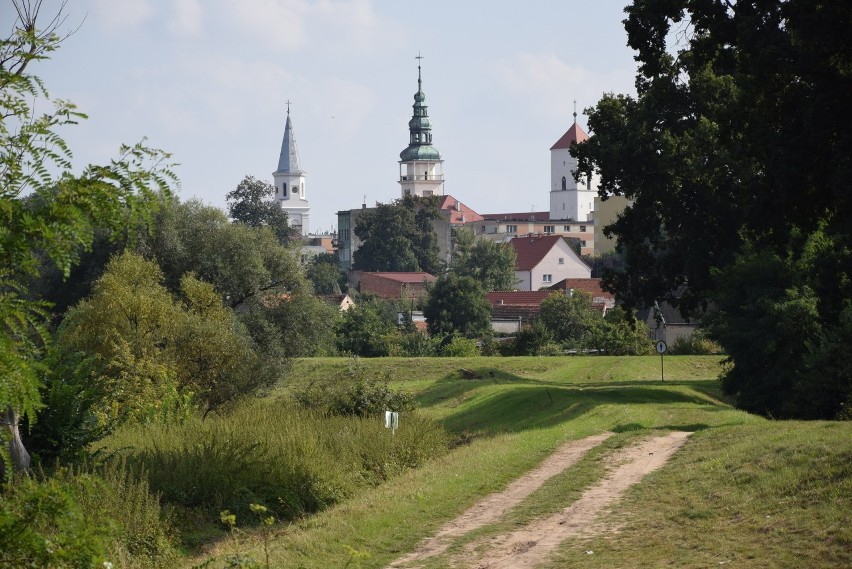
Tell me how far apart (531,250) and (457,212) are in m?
53.8

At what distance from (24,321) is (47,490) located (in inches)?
41.4

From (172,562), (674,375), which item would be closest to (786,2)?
(172,562)

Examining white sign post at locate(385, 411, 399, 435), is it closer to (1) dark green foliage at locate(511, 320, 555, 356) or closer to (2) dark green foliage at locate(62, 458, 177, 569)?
(2) dark green foliage at locate(62, 458, 177, 569)

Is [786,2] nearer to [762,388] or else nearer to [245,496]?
[245,496]

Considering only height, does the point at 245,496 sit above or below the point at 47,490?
below

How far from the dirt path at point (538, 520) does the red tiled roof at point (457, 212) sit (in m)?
168

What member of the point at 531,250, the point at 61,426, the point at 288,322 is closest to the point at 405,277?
the point at 531,250

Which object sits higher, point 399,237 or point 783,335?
point 399,237

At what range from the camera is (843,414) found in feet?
84.6

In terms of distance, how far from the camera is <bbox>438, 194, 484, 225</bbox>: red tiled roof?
621 feet

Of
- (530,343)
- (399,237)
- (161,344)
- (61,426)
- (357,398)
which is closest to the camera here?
(61,426)

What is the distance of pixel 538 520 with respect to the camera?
1407cm

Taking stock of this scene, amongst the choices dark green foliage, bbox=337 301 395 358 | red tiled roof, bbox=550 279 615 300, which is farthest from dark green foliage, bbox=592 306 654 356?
red tiled roof, bbox=550 279 615 300

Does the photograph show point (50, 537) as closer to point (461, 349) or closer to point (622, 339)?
point (622, 339)
